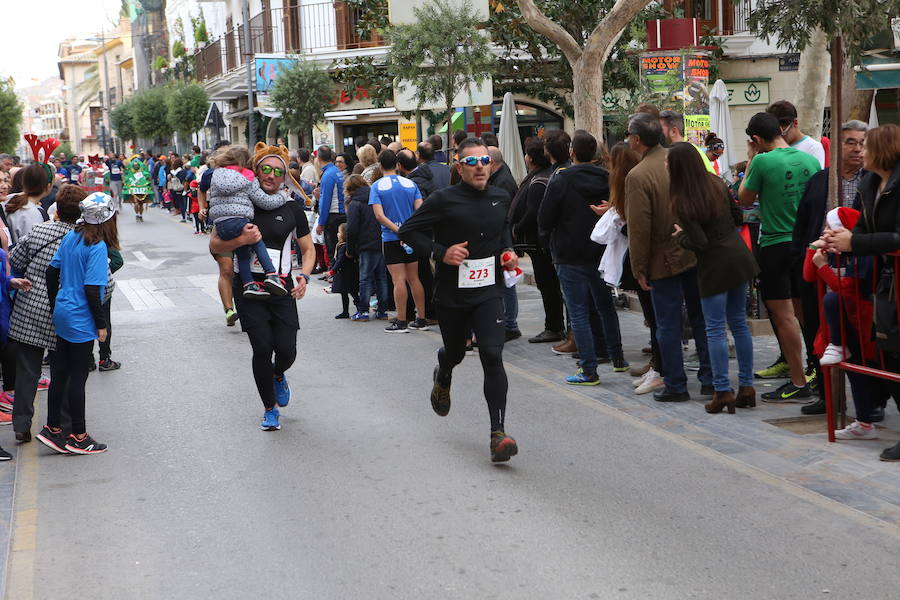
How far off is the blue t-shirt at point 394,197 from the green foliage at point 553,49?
10551 mm

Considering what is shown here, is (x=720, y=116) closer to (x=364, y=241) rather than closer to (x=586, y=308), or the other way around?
(x=364, y=241)

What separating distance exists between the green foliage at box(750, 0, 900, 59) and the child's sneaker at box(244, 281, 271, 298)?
4433 mm

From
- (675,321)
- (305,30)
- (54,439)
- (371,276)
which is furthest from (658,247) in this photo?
(305,30)

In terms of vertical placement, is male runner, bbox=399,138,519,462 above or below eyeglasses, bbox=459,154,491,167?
below

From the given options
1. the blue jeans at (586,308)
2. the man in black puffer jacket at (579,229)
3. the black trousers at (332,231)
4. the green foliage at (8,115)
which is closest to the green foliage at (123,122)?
the green foliage at (8,115)

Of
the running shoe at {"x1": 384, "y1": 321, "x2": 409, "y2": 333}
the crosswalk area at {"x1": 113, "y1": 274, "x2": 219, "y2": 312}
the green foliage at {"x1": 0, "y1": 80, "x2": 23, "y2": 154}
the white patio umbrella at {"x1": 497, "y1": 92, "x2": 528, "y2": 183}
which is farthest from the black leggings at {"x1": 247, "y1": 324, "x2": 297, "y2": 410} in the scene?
the green foliage at {"x1": 0, "y1": 80, "x2": 23, "y2": 154}

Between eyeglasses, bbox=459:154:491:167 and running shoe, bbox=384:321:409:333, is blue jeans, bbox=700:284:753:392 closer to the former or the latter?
eyeglasses, bbox=459:154:491:167

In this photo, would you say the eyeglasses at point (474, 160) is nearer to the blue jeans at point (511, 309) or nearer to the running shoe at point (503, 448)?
the running shoe at point (503, 448)

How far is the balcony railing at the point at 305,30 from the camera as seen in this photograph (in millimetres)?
33241

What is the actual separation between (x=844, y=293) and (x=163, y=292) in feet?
38.9

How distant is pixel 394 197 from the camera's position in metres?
11.8

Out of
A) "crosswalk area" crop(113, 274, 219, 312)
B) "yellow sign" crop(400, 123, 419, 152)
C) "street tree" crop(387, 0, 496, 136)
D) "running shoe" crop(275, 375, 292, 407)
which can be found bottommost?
"crosswalk area" crop(113, 274, 219, 312)

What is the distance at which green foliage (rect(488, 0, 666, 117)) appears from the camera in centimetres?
2319

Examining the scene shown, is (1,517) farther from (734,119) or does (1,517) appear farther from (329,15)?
(329,15)
